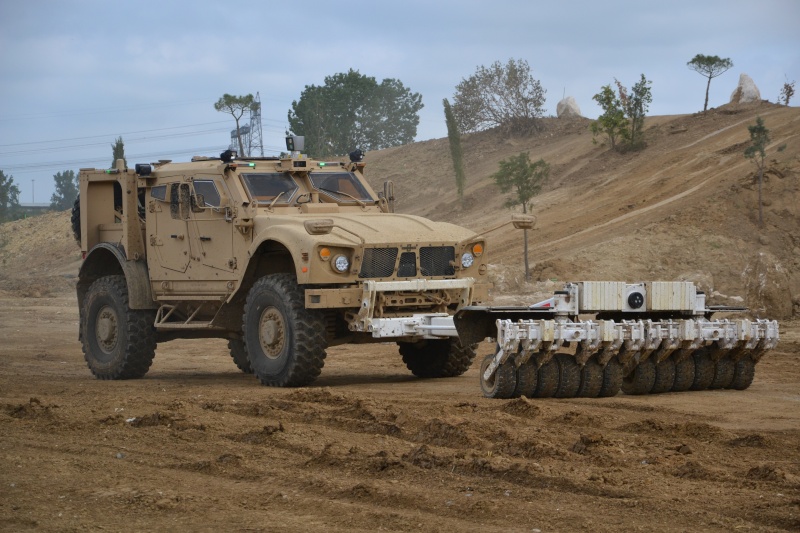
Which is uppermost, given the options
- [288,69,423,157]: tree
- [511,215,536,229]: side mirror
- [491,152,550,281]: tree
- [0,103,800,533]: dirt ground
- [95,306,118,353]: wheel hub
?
[288,69,423,157]: tree

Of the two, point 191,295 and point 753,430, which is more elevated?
point 191,295

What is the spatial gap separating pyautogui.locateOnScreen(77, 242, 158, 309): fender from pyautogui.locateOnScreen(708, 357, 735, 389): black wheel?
6889mm

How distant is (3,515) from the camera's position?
6.72 m

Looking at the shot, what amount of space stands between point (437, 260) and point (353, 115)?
5798cm

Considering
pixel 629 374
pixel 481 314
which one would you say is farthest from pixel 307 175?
pixel 629 374

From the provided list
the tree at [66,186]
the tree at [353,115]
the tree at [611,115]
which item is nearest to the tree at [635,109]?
the tree at [611,115]

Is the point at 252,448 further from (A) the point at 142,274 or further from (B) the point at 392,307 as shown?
(A) the point at 142,274

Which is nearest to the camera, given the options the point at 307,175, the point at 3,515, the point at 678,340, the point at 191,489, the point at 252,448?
the point at 3,515

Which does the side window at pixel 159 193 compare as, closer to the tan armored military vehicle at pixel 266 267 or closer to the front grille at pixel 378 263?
the tan armored military vehicle at pixel 266 267

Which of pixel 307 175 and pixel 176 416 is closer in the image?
pixel 176 416

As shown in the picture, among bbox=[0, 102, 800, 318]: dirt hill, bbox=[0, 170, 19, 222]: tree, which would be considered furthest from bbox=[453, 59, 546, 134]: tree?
bbox=[0, 170, 19, 222]: tree

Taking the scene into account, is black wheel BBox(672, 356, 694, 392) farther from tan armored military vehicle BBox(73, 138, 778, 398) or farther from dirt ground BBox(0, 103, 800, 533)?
dirt ground BBox(0, 103, 800, 533)

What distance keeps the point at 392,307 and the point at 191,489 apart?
5.69m

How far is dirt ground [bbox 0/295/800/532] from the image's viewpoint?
649 cm
